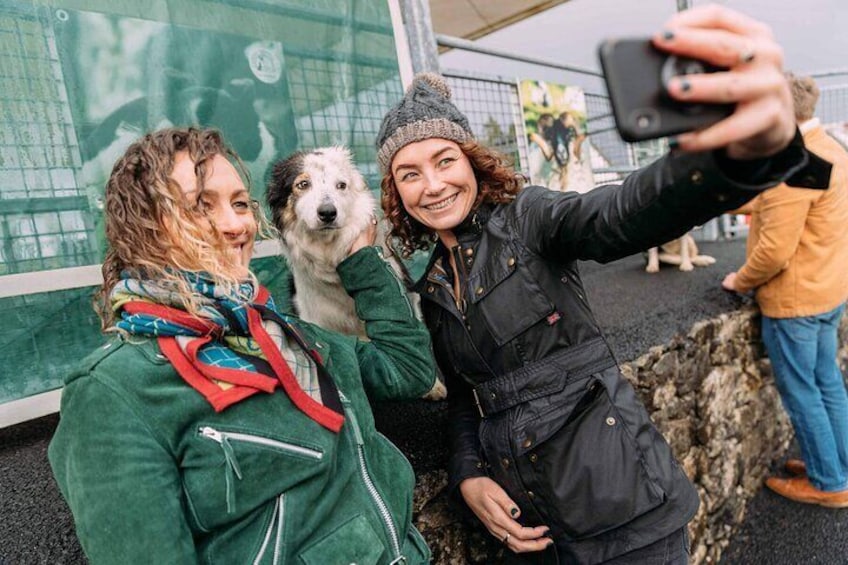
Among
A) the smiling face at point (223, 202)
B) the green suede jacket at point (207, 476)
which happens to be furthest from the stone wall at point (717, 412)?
the smiling face at point (223, 202)

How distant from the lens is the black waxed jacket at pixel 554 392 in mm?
1472

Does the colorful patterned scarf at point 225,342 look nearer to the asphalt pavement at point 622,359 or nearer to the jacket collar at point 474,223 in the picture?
the jacket collar at point 474,223

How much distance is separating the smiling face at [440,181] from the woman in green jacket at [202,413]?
591mm

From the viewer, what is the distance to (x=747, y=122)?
0.65 m

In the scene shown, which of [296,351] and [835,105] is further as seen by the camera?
[835,105]

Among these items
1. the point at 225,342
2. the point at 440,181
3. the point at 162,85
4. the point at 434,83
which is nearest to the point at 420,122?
the point at 440,181

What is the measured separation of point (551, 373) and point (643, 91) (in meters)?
1.04

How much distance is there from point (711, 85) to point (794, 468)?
16.0 ft

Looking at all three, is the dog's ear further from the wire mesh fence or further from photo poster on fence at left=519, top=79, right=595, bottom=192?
photo poster on fence at left=519, top=79, right=595, bottom=192

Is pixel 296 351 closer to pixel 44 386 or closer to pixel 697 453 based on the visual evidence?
pixel 44 386

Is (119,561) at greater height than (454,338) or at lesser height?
lesser

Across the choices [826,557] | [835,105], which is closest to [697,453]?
[826,557]

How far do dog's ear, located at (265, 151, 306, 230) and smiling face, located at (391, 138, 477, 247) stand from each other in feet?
3.31

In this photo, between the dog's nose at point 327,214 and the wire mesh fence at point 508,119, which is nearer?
the dog's nose at point 327,214
